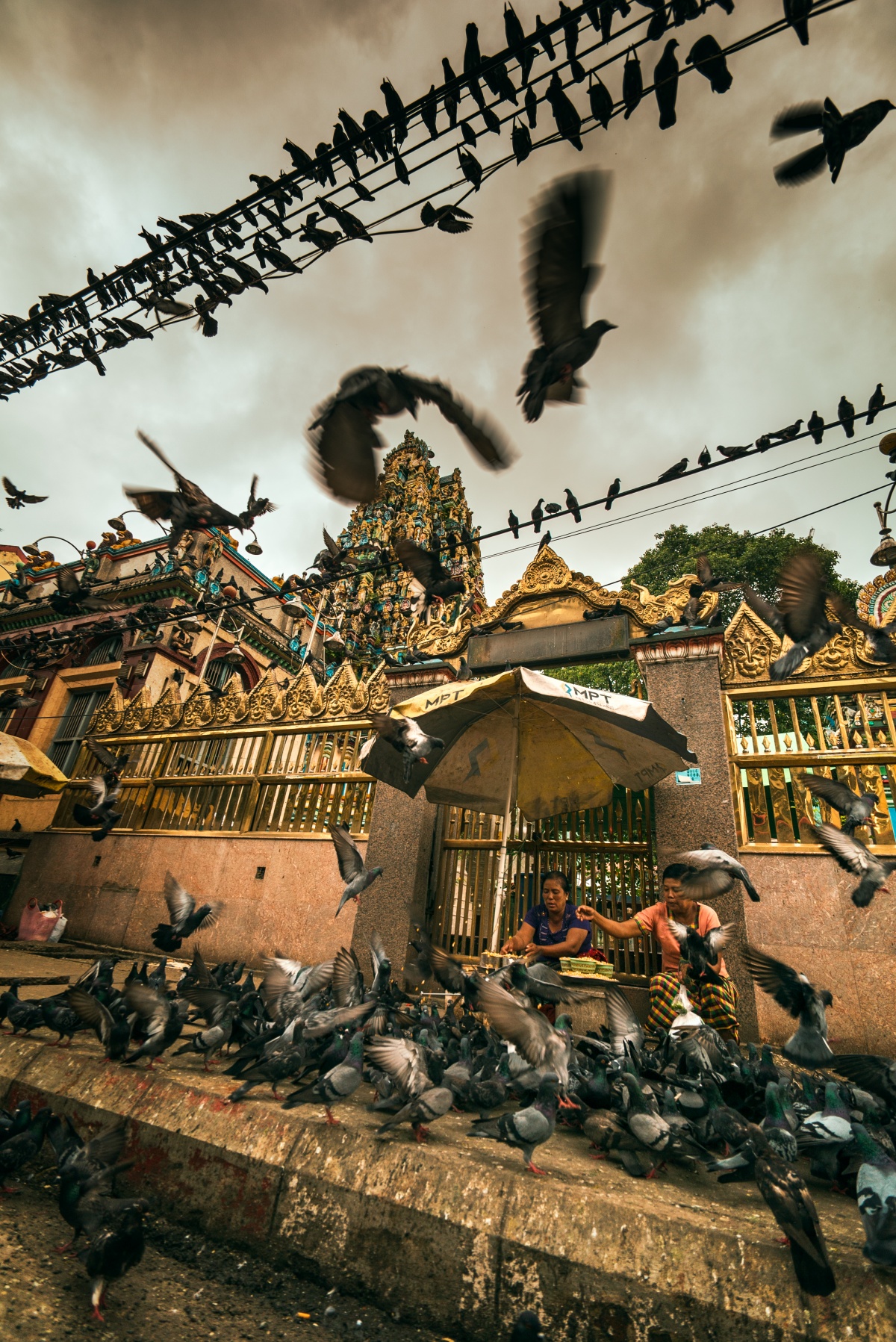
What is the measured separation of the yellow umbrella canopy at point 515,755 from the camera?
18.1 ft

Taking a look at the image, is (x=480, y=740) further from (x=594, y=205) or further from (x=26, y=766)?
(x=26, y=766)

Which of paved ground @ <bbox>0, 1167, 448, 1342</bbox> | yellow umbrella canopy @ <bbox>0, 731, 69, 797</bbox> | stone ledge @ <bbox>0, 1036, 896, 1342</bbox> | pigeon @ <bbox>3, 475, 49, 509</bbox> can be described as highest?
pigeon @ <bbox>3, 475, 49, 509</bbox>

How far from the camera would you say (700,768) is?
20.2 feet

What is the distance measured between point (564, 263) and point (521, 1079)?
3891 millimetres

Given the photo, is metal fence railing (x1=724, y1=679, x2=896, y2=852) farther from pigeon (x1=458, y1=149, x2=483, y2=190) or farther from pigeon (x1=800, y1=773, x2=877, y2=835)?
pigeon (x1=458, y1=149, x2=483, y2=190)

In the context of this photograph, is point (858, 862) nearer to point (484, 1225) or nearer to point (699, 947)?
point (699, 947)

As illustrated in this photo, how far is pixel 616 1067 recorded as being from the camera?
3129mm

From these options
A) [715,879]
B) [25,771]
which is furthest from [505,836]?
[25,771]

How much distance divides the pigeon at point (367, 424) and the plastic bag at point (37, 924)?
32.5 feet

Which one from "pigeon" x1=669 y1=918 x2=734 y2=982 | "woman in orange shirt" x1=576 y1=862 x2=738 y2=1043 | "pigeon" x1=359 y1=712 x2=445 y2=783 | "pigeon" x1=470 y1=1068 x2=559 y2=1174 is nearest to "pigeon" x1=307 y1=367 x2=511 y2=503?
"pigeon" x1=359 y1=712 x2=445 y2=783

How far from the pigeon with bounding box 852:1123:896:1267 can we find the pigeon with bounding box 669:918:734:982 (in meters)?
1.75

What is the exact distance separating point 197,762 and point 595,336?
9.22 meters

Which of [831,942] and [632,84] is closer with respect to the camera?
[632,84]

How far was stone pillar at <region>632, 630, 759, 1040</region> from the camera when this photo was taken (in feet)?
17.4
